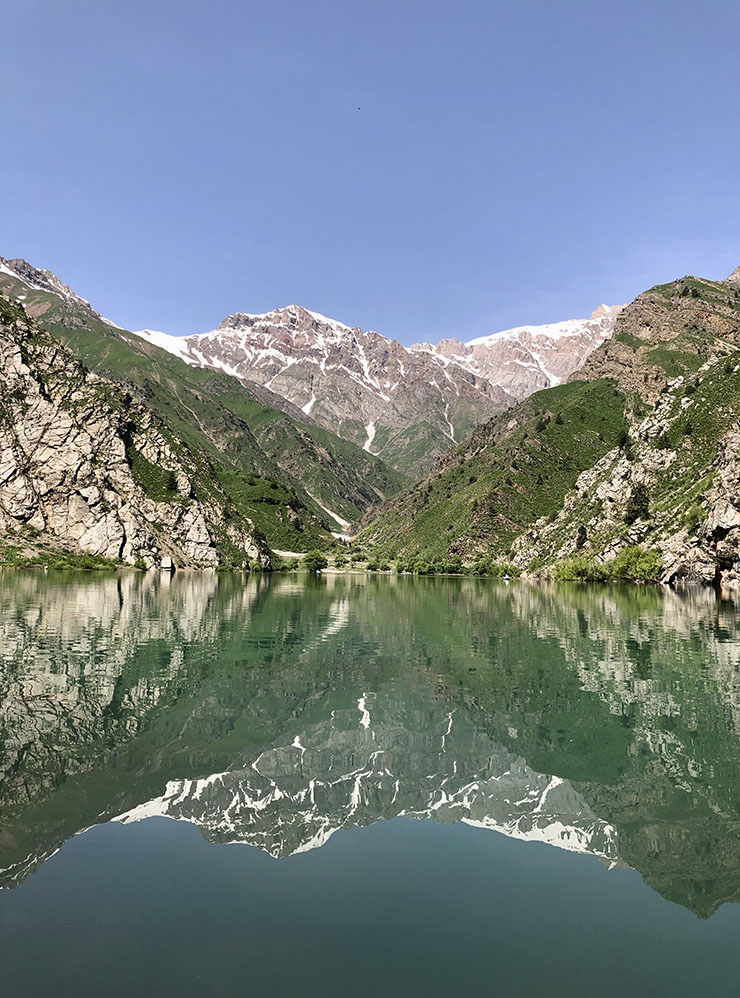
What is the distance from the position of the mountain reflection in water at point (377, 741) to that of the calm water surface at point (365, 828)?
0.48ft

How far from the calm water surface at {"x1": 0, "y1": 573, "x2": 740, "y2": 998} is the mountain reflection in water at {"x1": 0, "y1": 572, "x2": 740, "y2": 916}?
145mm

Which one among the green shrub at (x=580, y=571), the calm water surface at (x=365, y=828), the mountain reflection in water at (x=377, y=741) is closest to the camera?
the calm water surface at (x=365, y=828)

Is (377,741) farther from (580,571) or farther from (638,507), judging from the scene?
(638,507)

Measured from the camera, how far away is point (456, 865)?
1934 cm

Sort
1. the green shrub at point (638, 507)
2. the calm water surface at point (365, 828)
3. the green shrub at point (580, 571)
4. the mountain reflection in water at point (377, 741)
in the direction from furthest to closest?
the green shrub at point (638, 507) → the green shrub at point (580, 571) → the mountain reflection in water at point (377, 741) → the calm water surface at point (365, 828)

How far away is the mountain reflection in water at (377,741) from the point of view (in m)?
21.4

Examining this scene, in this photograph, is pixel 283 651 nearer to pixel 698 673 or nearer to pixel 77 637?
pixel 77 637

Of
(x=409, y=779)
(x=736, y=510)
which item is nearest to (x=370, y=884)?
(x=409, y=779)

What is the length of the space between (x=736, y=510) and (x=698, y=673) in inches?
4465

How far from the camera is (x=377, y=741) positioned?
31.0 m

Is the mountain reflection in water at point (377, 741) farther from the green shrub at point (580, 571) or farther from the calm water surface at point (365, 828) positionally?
the green shrub at point (580, 571)

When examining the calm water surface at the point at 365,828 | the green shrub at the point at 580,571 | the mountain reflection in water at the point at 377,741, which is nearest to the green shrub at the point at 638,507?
the green shrub at the point at 580,571

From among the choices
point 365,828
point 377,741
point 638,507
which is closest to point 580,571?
point 638,507

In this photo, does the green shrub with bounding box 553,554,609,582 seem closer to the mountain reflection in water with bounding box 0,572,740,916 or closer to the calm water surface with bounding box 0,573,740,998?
the mountain reflection in water with bounding box 0,572,740,916
